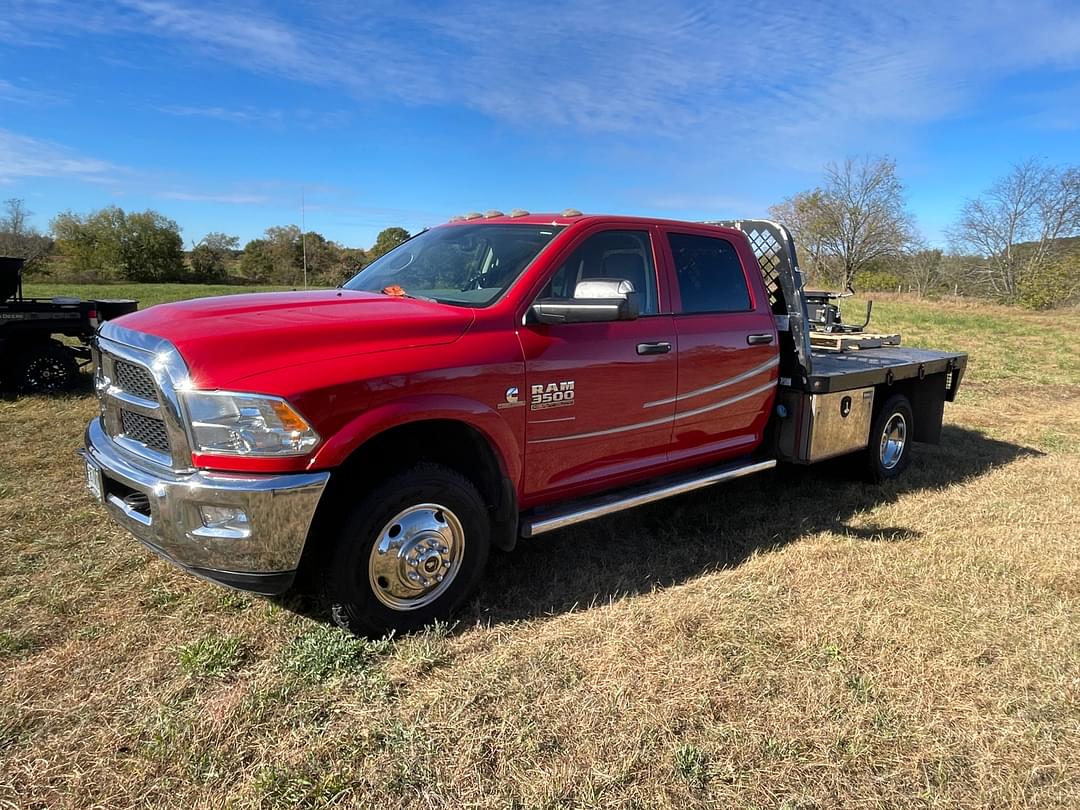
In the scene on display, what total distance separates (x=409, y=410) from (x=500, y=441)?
542mm

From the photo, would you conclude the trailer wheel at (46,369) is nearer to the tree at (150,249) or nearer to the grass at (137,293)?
the grass at (137,293)

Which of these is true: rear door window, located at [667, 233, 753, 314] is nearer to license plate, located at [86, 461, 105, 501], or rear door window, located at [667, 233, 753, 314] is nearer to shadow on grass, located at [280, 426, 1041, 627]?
shadow on grass, located at [280, 426, 1041, 627]

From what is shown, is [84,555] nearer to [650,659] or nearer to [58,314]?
[650,659]

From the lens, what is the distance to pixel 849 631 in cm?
340

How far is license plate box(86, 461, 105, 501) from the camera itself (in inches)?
123

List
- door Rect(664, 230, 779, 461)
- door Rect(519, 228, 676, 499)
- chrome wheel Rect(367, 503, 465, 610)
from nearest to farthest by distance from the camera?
chrome wheel Rect(367, 503, 465, 610)
door Rect(519, 228, 676, 499)
door Rect(664, 230, 779, 461)

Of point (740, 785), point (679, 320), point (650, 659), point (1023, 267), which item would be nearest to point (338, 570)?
point (650, 659)

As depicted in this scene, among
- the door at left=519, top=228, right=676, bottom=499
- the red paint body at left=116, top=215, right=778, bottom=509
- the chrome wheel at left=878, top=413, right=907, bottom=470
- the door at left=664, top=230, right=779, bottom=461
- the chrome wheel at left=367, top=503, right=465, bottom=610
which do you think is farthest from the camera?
the chrome wheel at left=878, top=413, right=907, bottom=470

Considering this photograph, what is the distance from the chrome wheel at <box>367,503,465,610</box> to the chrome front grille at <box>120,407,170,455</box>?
3.22 ft

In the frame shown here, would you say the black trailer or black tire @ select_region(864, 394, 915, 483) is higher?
the black trailer

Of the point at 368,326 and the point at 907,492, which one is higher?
the point at 368,326

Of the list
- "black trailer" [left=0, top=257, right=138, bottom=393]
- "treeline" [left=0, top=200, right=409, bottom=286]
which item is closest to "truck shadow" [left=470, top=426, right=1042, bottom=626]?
"black trailer" [left=0, top=257, right=138, bottom=393]

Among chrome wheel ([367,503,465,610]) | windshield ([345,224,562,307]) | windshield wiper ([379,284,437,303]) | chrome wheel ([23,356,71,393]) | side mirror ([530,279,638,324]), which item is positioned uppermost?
windshield ([345,224,562,307])

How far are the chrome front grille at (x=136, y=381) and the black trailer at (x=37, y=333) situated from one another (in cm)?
568
